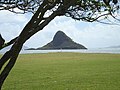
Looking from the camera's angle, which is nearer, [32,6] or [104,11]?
[104,11]

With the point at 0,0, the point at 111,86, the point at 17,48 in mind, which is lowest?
the point at 111,86

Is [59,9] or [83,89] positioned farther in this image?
[83,89]

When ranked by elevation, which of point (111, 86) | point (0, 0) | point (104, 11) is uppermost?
point (0, 0)

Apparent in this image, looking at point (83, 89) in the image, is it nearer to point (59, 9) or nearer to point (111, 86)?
point (111, 86)

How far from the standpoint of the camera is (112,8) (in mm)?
6789

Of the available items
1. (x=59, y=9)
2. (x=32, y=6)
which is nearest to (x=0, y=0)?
(x=32, y=6)


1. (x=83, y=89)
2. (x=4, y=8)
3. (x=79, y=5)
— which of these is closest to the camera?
(x=79, y=5)

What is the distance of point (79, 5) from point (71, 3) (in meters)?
0.55

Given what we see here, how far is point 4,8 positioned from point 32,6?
67 cm

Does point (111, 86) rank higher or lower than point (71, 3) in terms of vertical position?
lower

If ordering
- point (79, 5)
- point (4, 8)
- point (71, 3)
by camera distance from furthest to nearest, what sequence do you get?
point (4, 8), point (79, 5), point (71, 3)

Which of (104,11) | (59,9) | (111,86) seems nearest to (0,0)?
(59,9)

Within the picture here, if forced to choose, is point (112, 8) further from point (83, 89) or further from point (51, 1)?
point (83, 89)

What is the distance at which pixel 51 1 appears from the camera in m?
6.89
